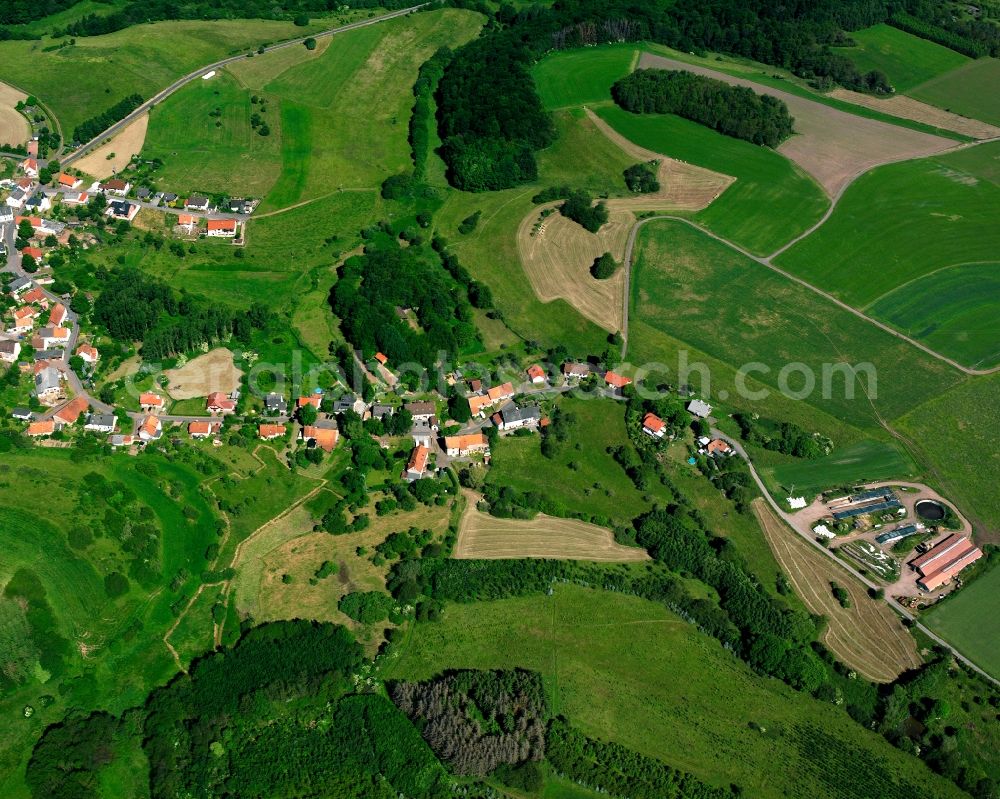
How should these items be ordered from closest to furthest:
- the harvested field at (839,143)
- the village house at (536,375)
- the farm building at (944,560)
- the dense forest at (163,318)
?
the farm building at (944,560) → the village house at (536,375) → the dense forest at (163,318) → the harvested field at (839,143)

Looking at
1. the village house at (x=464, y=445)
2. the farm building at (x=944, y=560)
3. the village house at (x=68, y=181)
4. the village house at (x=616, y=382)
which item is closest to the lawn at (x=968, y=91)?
the village house at (x=616, y=382)

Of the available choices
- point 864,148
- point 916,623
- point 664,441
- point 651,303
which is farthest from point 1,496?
point 864,148

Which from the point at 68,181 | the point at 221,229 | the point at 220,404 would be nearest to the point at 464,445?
the point at 220,404

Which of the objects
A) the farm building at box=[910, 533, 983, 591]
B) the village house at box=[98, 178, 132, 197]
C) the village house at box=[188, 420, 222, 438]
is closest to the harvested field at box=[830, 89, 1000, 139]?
the farm building at box=[910, 533, 983, 591]

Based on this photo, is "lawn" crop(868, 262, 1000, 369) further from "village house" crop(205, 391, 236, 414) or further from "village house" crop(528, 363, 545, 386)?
"village house" crop(205, 391, 236, 414)

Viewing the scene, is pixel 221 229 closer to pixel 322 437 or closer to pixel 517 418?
pixel 322 437

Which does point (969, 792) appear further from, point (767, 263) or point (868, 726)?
point (767, 263)

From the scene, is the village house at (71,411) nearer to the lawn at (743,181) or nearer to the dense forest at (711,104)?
the lawn at (743,181)
